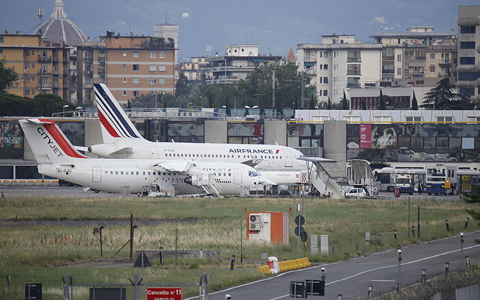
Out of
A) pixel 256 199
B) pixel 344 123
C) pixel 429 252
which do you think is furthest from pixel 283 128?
pixel 429 252

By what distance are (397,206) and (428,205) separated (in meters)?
3.14

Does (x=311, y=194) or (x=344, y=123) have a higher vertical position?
(x=344, y=123)

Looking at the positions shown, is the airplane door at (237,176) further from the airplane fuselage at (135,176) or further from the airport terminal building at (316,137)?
the airport terminal building at (316,137)

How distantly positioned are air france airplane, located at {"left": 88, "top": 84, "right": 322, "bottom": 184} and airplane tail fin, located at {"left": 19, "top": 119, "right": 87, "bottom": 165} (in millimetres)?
11282

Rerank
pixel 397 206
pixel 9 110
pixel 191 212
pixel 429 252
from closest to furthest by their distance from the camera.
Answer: pixel 429 252
pixel 191 212
pixel 397 206
pixel 9 110

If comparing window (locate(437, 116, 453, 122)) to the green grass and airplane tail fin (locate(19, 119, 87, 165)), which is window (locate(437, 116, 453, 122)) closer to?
the green grass

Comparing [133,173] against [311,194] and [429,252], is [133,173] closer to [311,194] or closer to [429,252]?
[311,194]

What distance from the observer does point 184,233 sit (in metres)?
47.2

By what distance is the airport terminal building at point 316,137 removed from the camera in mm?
101375

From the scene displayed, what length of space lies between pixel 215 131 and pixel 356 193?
27.3m

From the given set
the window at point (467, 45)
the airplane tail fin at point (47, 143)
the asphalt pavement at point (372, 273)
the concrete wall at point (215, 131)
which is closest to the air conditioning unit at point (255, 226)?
the asphalt pavement at point (372, 273)

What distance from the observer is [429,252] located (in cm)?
4191

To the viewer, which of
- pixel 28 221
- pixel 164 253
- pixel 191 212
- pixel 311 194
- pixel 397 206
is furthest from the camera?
pixel 311 194

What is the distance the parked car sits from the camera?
79.2 metres
